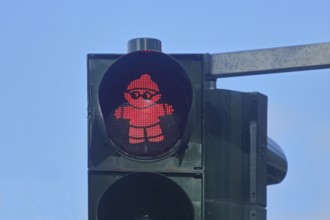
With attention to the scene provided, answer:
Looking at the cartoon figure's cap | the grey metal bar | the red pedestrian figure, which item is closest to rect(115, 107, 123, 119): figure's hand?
the red pedestrian figure

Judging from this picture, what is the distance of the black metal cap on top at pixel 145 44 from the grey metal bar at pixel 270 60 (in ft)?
0.84

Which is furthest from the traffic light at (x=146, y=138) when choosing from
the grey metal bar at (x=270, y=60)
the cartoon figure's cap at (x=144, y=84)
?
the grey metal bar at (x=270, y=60)

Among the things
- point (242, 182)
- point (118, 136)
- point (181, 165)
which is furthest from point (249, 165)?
point (118, 136)

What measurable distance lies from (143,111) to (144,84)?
0.13 meters

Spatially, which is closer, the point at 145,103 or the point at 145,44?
the point at 145,103

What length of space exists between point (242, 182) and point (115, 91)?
70cm

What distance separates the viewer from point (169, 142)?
3508 mm

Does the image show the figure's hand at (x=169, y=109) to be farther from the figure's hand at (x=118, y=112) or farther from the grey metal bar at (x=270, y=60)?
the grey metal bar at (x=270, y=60)

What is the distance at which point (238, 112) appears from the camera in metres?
3.78

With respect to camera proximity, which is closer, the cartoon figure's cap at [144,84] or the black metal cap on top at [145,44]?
the cartoon figure's cap at [144,84]

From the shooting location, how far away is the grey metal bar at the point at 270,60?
3.62 m

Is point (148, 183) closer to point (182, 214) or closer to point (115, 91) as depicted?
point (182, 214)

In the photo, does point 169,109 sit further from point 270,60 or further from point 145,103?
point 270,60

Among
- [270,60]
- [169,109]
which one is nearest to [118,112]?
[169,109]
